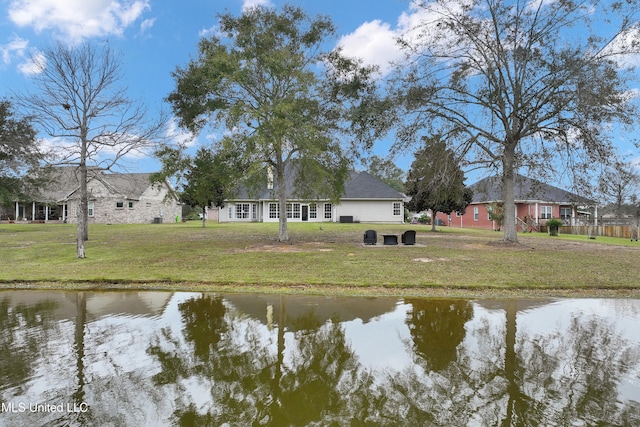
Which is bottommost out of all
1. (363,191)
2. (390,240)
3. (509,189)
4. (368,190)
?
(390,240)

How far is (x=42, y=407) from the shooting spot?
3.50 metres

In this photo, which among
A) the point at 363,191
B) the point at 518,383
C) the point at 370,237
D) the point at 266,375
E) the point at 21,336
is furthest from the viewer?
the point at 363,191

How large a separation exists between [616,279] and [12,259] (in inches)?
810

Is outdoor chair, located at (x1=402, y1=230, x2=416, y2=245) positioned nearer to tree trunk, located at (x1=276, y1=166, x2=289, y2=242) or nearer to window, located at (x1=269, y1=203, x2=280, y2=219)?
tree trunk, located at (x1=276, y1=166, x2=289, y2=242)

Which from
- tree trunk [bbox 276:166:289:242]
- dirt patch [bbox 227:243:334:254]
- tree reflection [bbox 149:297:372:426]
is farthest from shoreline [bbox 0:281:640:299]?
tree trunk [bbox 276:166:289:242]

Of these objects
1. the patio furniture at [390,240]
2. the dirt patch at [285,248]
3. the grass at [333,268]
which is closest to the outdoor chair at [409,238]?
the patio furniture at [390,240]

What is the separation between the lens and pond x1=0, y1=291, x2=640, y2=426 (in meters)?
3.44

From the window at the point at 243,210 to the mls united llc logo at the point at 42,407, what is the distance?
123 ft

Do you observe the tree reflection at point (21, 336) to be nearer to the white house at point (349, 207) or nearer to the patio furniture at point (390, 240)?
the patio furniture at point (390, 240)

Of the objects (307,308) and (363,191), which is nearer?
(307,308)

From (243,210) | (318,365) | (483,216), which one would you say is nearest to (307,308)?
(318,365)

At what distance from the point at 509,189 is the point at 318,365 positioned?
55.4 ft

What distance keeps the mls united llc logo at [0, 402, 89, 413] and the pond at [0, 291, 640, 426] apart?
0.02 meters

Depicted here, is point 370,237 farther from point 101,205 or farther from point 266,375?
point 101,205
